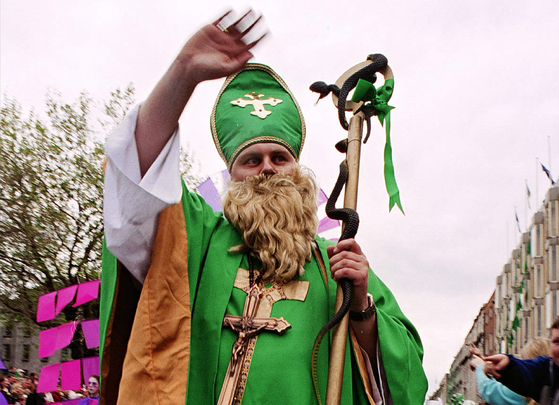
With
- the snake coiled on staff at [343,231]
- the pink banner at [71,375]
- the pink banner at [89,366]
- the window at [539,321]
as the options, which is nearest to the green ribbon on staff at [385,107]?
the snake coiled on staff at [343,231]

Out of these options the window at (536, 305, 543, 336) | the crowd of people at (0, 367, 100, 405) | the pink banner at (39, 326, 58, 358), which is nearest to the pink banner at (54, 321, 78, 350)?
the pink banner at (39, 326, 58, 358)

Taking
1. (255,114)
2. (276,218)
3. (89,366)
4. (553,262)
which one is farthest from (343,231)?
(553,262)

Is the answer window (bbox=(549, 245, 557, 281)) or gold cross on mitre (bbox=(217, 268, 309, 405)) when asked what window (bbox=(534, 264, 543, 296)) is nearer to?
window (bbox=(549, 245, 557, 281))

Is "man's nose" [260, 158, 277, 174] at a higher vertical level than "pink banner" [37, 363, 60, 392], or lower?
higher

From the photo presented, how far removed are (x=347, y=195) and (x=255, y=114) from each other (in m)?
0.64

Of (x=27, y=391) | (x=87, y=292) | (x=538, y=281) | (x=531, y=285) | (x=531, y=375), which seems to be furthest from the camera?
(x=531, y=285)

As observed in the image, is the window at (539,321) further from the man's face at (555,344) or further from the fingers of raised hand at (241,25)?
the fingers of raised hand at (241,25)

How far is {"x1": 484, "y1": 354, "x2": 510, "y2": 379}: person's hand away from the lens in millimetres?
4051

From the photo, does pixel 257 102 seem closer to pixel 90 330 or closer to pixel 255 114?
pixel 255 114

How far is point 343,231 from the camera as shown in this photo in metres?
2.92

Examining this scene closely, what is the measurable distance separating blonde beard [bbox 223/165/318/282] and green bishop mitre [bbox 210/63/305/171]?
0.60 ft

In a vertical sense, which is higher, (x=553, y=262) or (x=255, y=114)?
(x=553, y=262)

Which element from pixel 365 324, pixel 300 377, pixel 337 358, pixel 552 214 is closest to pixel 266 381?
pixel 300 377

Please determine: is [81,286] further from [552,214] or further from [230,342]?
[552,214]
